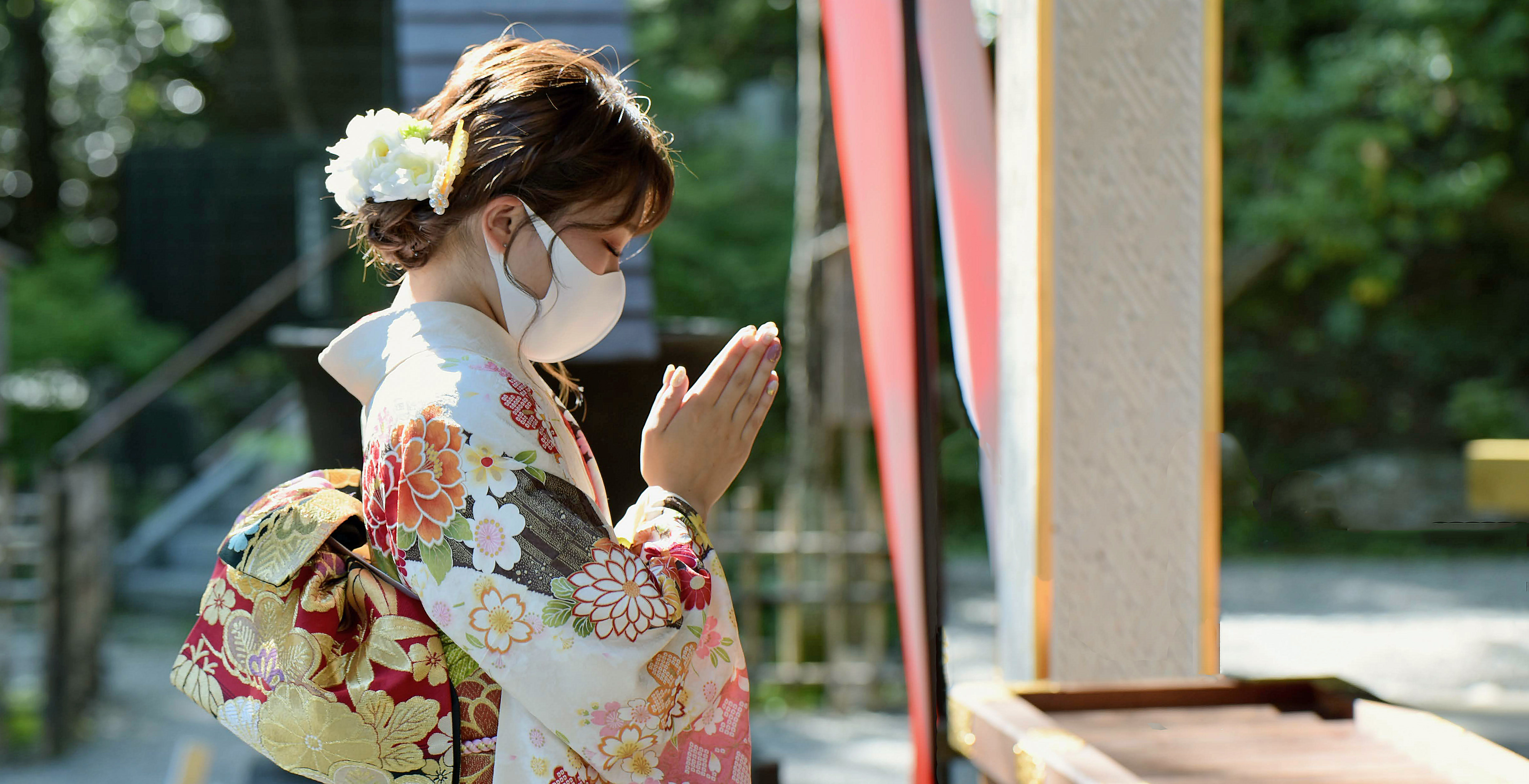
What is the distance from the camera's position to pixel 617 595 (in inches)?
34.9

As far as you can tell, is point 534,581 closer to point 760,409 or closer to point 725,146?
point 760,409

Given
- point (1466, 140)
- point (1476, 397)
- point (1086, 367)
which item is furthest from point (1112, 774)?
point (1476, 397)

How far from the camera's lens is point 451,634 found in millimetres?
Result: 891

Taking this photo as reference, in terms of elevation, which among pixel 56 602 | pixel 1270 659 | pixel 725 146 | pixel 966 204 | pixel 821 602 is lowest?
pixel 1270 659

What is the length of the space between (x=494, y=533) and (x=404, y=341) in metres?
0.21

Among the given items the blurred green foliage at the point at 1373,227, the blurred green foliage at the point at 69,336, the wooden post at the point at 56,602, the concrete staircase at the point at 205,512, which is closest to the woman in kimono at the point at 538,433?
the wooden post at the point at 56,602

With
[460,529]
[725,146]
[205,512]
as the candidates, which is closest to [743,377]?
[460,529]

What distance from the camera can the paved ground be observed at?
416 cm

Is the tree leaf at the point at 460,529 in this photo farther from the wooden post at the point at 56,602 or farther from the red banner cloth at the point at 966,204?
the wooden post at the point at 56,602

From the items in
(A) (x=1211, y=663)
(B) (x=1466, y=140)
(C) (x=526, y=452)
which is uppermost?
(B) (x=1466, y=140)

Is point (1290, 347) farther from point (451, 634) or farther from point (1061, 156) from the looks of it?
point (451, 634)

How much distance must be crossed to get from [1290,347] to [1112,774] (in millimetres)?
9301

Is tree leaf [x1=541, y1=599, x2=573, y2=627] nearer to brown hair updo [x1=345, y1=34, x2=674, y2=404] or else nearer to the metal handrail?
brown hair updo [x1=345, y1=34, x2=674, y2=404]

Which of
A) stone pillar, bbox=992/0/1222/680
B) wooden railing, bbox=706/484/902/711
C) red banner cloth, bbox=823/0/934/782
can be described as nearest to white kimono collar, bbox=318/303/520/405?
red banner cloth, bbox=823/0/934/782
